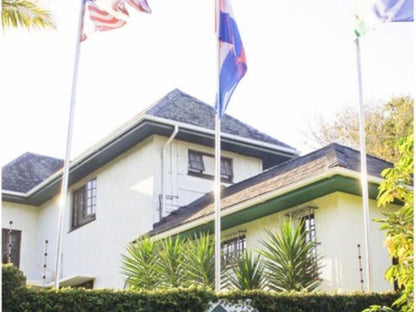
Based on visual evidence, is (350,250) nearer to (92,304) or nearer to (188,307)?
(188,307)

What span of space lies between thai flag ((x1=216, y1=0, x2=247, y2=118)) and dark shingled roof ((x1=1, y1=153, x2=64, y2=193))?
14.3 meters

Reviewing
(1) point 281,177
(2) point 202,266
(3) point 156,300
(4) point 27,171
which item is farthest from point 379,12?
(4) point 27,171

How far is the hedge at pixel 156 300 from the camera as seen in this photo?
8984 millimetres

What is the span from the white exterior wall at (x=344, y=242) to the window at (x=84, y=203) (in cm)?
900

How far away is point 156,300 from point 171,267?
4.00m

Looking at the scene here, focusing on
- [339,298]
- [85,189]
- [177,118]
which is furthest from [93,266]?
[339,298]

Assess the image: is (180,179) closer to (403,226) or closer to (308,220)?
(308,220)

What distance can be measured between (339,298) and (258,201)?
13.5 feet

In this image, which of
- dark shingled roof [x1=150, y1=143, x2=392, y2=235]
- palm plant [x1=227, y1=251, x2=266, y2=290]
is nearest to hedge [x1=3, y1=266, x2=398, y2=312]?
palm plant [x1=227, y1=251, x2=266, y2=290]

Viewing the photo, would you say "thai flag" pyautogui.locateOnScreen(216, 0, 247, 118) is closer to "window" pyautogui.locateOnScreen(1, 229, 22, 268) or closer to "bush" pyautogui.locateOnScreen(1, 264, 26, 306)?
"bush" pyautogui.locateOnScreen(1, 264, 26, 306)

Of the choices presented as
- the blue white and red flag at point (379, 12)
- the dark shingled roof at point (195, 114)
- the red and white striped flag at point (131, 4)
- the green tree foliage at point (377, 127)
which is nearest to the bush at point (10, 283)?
the red and white striped flag at point (131, 4)

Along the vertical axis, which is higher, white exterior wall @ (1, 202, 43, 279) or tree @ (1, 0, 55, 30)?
tree @ (1, 0, 55, 30)

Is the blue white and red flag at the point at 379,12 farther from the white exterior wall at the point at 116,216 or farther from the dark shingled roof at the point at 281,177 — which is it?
the white exterior wall at the point at 116,216

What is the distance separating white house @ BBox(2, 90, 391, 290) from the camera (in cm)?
1415
